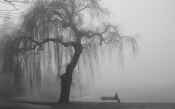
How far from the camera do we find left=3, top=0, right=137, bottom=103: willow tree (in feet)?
49.8

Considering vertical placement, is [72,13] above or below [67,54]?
above

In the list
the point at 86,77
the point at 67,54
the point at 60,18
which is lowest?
the point at 86,77

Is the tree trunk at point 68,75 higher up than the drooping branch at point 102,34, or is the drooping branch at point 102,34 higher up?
the drooping branch at point 102,34

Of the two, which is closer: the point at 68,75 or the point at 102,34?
the point at 68,75

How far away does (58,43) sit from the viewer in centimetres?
1559

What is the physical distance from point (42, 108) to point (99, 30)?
7373mm

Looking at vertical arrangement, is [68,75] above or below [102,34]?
below

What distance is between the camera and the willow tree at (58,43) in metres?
15.2

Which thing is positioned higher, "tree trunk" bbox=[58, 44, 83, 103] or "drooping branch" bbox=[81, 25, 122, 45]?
"drooping branch" bbox=[81, 25, 122, 45]

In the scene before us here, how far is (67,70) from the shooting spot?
16078 mm

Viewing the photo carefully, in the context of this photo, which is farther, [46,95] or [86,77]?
[46,95]

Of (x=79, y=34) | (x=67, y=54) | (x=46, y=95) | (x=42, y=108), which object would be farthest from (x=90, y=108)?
(x=46, y=95)

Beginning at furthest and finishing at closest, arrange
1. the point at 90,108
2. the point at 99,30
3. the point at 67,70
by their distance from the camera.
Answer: the point at 99,30
the point at 67,70
the point at 90,108

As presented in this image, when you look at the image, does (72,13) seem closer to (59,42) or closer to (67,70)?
(59,42)
